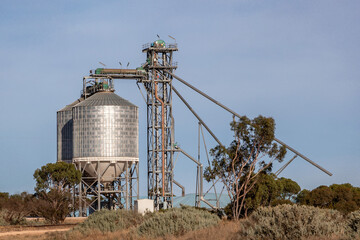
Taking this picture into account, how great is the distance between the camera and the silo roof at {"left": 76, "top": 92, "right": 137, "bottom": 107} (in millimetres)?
106812

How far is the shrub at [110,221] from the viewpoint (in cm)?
4307

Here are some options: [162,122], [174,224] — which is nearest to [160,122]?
[162,122]

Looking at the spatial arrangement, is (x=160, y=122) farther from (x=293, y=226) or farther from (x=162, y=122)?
(x=293, y=226)

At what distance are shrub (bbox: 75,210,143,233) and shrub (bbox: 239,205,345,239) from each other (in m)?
15.2

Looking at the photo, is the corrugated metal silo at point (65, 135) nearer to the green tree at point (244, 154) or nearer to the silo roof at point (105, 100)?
the silo roof at point (105, 100)

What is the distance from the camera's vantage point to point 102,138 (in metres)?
106

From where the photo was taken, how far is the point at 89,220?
4528 centimetres

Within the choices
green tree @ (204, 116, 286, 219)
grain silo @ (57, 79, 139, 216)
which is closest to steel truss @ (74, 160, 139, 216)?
grain silo @ (57, 79, 139, 216)

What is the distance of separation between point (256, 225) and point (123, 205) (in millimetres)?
82493

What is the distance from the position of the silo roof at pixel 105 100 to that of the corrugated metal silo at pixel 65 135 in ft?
23.8

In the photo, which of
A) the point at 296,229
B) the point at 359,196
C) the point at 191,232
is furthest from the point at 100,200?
the point at 296,229

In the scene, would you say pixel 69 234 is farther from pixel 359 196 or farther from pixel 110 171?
pixel 110 171

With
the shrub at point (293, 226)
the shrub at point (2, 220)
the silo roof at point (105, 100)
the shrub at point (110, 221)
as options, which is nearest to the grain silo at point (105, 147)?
the silo roof at point (105, 100)

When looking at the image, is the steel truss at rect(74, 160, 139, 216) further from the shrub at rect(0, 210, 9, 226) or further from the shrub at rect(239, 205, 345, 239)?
the shrub at rect(239, 205, 345, 239)
